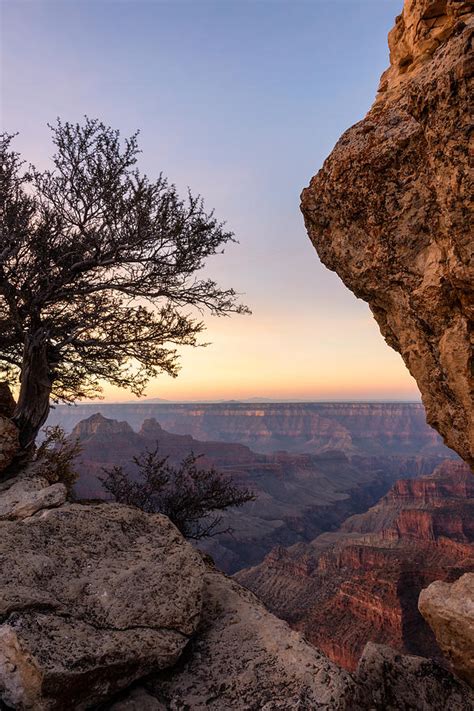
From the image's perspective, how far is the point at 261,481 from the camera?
100438mm

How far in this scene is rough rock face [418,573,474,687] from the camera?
155 inches

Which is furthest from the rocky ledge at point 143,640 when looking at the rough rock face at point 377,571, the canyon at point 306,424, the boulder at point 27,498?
the canyon at point 306,424

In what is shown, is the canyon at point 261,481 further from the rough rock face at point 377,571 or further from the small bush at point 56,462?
the small bush at point 56,462

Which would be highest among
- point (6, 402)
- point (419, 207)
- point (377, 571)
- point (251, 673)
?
point (419, 207)

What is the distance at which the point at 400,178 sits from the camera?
4.36 m

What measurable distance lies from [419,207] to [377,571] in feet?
129

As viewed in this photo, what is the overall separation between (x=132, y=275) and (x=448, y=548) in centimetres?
5527

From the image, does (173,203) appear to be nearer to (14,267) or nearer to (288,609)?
(14,267)

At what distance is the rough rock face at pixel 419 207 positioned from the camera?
3713mm

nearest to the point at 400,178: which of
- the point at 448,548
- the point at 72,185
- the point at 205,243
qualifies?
the point at 205,243

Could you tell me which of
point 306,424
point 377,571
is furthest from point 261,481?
point 306,424

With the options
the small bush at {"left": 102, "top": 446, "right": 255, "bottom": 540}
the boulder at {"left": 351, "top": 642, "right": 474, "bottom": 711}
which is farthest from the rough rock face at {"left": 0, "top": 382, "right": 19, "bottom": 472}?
the boulder at {"left": 351, "top": 642, "right": 474, "bottom": 711}

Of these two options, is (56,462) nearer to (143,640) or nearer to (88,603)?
(88,603)

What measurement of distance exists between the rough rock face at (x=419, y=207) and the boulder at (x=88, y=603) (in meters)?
3.39
